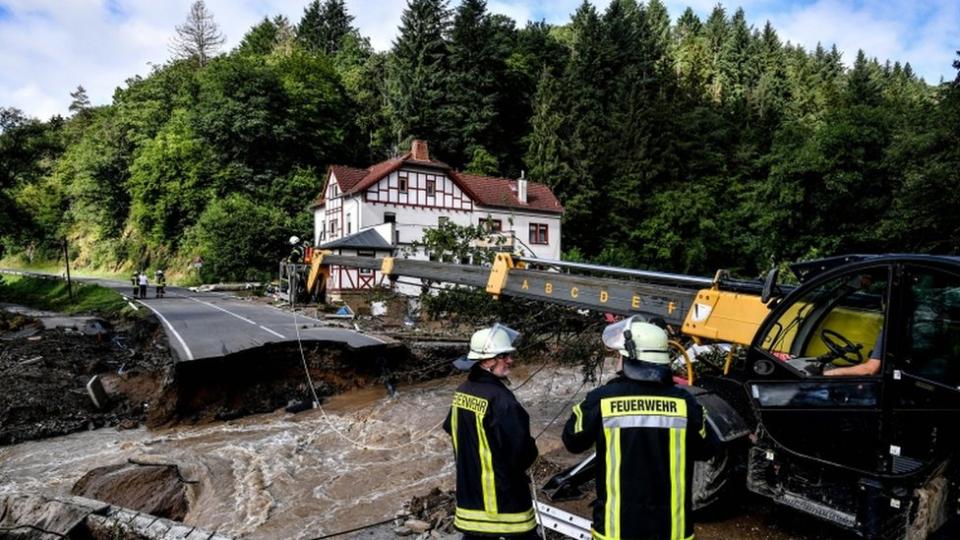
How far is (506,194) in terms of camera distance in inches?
1497

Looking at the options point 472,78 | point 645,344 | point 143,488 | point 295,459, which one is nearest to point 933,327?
point 645,344

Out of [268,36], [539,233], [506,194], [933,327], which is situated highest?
[268,36]

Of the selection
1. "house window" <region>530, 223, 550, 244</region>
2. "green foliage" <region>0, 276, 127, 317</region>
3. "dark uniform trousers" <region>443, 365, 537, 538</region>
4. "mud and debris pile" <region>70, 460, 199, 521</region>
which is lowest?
"mud and debris pile" <region>70, 460, 199, 521</region>

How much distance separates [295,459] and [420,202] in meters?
26.7

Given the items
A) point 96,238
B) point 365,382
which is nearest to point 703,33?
point 96,238

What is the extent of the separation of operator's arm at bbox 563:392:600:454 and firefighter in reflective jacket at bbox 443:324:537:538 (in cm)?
41

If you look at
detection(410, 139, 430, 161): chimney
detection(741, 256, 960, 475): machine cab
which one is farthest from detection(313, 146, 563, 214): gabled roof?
detection(741, 256, 960, 475): machine cab

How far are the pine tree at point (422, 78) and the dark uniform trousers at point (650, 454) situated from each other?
144ft

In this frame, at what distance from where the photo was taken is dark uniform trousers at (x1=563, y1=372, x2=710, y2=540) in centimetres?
278

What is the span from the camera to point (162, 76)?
176ft

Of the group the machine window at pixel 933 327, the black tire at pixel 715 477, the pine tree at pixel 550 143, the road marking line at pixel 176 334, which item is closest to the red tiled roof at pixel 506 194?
the pine tree at pixel 550 143

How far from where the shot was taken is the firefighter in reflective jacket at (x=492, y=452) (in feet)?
11.0

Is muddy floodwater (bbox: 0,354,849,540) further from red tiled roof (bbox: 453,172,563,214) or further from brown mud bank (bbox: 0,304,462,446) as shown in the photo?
red tiled roof (bbox: 453,172,563,214)

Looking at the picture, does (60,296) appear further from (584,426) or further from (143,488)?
(584,426)
